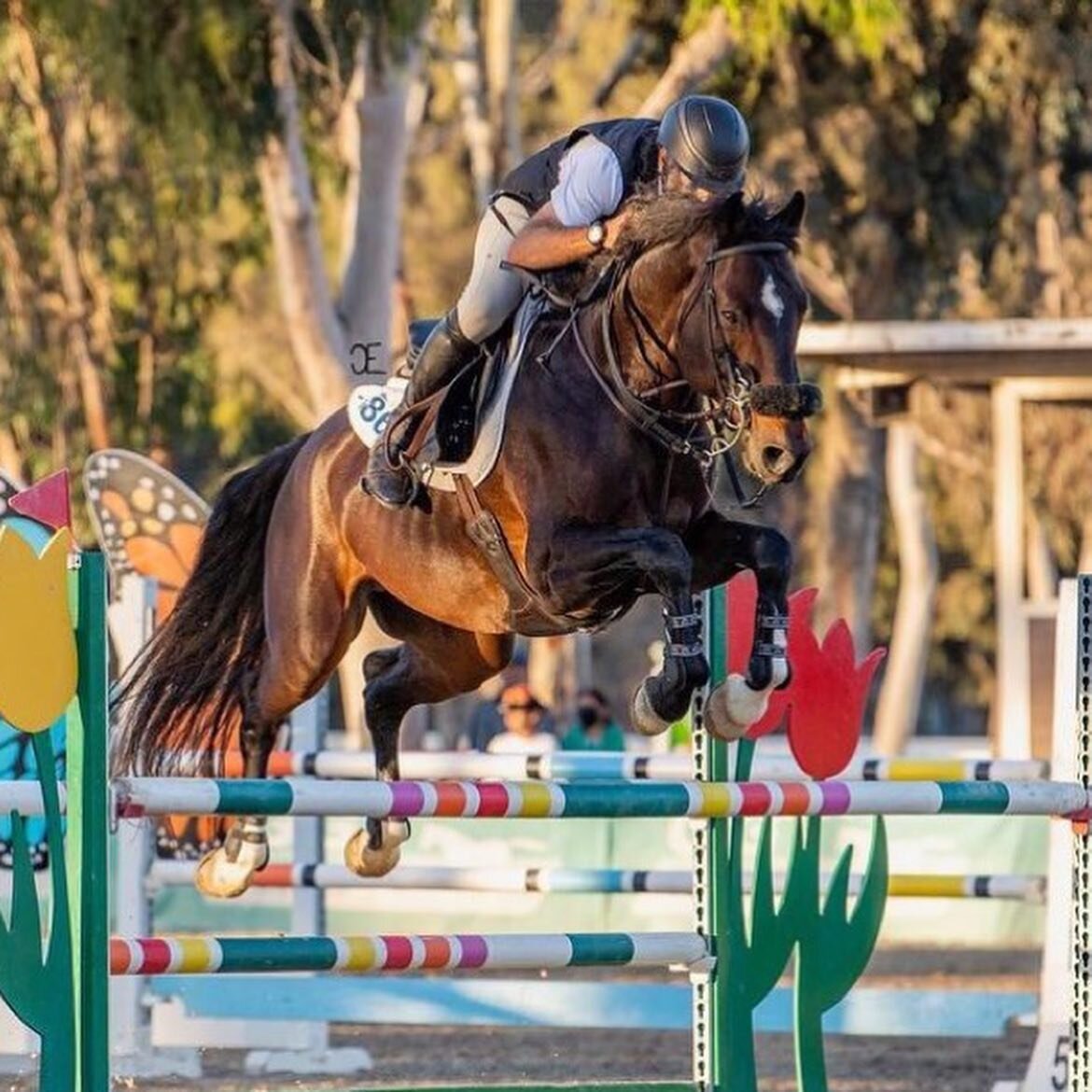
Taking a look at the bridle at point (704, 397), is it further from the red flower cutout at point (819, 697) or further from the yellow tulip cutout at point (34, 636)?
the yellow tulip cutout at point (34, 636)

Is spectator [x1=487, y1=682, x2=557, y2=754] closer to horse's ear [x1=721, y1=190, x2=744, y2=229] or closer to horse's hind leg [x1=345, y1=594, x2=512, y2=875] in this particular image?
horse's hind leg [x1=345, y1=594, x2=512, y2=875]

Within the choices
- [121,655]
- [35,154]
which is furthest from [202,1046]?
[35,154]

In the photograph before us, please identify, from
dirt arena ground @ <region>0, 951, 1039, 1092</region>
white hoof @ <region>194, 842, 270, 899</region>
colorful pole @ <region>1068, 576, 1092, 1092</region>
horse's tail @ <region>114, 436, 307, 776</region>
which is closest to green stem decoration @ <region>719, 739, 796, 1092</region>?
colorful pole @ <region>1068, 576, 1092, 1092</region>

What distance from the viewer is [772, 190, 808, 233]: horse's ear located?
21.0 ft

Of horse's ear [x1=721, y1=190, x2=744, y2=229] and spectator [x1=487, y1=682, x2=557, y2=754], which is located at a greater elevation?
horse's ear [x1=721, y1=190, x2=744, y2=229]

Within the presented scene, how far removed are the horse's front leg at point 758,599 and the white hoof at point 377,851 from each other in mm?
1350

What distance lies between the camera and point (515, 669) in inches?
559

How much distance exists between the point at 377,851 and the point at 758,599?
1.60 meters

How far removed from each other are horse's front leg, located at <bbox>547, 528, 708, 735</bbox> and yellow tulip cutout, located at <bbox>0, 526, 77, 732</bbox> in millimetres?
1430

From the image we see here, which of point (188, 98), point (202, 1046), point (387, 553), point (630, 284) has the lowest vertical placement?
point (202, 1046)

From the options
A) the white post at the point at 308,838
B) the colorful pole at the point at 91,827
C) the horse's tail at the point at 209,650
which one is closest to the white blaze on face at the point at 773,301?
the colorful pole at the point at 91,827

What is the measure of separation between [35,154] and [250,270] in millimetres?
7297

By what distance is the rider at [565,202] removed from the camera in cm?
639

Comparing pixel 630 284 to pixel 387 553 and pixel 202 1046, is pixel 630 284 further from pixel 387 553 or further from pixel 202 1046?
pixel 202 1046
